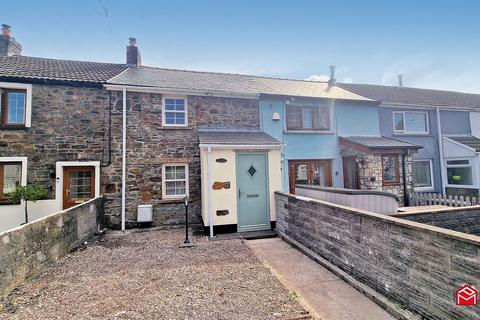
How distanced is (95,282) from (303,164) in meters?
9.06

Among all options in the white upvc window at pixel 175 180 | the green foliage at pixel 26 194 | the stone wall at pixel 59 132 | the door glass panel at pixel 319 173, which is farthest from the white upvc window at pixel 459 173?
the green foliage at pixel 26 194

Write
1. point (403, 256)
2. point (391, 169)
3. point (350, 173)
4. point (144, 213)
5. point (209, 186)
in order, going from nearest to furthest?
point (403, 256) → point (209, 186) → point (144, 213) → point (391, 169) → point (350, 173)

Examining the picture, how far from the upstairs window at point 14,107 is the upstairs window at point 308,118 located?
10.8 metres

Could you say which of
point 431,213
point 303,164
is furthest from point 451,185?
point 431,213

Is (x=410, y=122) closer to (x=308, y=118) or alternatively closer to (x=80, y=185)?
(x=308, y=118)

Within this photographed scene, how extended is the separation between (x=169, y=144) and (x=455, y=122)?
55.0ft

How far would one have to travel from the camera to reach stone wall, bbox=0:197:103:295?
385 centimetres

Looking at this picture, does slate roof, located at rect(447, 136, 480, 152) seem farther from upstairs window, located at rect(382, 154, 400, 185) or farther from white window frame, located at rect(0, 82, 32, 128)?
white window frame, located at rect(0, 82, 32, 128)

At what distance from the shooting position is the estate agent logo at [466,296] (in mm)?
2490

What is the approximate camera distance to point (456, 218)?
5.55 meters

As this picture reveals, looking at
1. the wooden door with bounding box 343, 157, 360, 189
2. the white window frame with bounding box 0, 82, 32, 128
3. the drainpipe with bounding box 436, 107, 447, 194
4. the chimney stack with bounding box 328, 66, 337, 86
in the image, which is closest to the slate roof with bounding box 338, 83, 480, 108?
the drainpipe with bounding box 436, 107, 447, 194

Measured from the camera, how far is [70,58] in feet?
38.5

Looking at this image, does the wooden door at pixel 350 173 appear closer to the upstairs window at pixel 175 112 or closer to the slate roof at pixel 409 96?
the slate roof at pixel 409 96

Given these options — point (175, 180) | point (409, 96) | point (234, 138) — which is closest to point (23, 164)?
point (175, 180)
